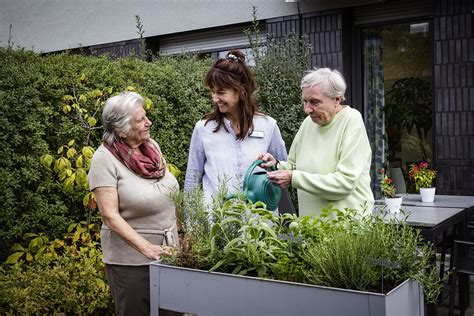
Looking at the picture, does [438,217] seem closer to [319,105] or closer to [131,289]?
[319,105]

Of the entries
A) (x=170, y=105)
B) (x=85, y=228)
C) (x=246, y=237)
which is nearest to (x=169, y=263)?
(x=246, y=237)

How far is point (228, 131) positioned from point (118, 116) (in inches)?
24.4

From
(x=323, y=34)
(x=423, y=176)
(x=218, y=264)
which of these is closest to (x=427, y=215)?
(x=423, y=176)

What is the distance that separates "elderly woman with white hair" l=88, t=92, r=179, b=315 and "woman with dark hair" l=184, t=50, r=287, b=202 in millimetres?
340

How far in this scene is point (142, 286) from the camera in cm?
271

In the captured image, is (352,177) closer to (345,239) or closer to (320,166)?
(320,166)

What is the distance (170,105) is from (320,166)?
9.67 ft

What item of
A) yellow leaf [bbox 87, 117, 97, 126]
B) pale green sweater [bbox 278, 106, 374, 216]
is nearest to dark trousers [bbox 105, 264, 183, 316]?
pale green sweater [bbox 278, 106, 374, 216]

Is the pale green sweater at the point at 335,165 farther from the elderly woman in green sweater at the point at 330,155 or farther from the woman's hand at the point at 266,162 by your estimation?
the woman's hand at the point at 266,162

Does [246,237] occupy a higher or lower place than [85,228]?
higher

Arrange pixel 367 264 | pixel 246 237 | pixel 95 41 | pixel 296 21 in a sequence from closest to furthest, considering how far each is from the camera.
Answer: pixel 367 264 → pixel 246 237 → pixel 296 21 → pixel 95 41

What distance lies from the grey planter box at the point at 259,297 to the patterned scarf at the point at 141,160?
78 cm

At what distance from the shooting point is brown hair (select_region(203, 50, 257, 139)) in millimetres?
3008

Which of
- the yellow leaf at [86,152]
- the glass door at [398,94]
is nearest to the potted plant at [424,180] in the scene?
the glass door at [398,94]
